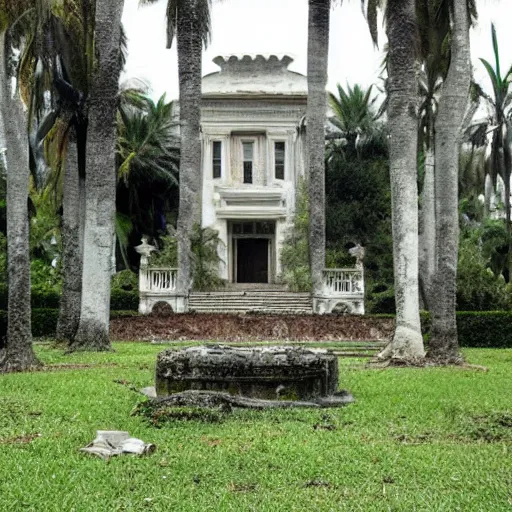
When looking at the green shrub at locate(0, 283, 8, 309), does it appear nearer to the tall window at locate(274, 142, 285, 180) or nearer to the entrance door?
the entrance door

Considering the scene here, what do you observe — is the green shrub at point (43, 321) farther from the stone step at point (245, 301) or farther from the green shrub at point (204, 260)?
→ the green shrub at point (204, 260)

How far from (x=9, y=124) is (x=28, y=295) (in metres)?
2.73

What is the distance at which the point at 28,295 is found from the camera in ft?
44.5

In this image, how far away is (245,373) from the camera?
365 inches

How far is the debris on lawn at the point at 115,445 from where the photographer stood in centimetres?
649

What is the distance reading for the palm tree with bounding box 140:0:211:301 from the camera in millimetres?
29984

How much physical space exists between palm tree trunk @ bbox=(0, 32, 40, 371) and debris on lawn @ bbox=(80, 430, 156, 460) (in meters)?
6.95

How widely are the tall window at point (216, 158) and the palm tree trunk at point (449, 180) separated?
82.2 feet

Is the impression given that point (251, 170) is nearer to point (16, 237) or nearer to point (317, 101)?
point (317, 101)

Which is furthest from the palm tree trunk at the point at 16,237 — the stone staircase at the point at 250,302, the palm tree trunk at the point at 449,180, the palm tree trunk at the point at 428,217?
the stone staircase at the point at 250,302

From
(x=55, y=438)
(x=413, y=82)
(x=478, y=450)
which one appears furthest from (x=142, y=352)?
(x=478, y=450)

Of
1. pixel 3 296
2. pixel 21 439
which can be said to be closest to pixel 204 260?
pixel 3 296

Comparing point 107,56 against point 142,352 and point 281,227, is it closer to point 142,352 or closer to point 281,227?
point 142,352

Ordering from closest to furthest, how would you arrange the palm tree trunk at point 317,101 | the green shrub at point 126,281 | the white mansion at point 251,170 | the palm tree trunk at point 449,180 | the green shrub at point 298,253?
the palm tree trunk at point 449,180
the palm tree trunk at point 317,101
the green shrub at point 126,281
the green shrub at point 298,253
the white mansion at point 251,170
